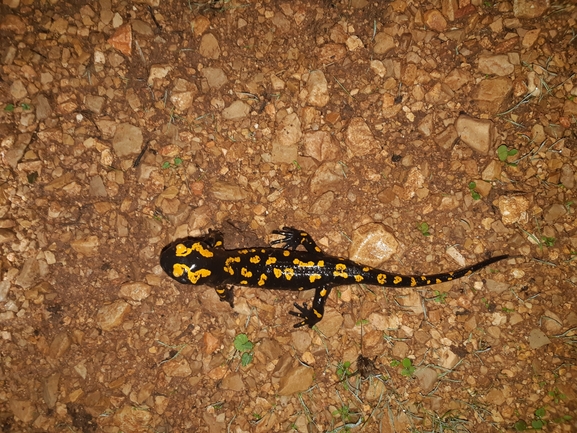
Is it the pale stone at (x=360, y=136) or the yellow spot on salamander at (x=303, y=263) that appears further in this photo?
the pale stone at (x=360, y=136)

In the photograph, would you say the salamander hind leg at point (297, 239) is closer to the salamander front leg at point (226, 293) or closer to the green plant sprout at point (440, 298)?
the salamander front leg at point (226, 293)

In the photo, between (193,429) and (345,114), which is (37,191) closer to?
(193,429)

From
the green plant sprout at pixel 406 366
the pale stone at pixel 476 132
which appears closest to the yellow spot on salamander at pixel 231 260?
the green plant sprout at pixel 406 366

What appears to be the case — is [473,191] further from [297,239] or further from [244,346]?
[244,346]

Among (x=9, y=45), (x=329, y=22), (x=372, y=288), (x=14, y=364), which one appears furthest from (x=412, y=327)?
(x=9, y=45)

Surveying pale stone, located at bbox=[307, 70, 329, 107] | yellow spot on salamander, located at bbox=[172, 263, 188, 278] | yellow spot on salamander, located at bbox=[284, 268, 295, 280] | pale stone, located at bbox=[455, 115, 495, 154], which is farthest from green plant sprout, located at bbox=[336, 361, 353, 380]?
pale stone, located at bbox=[307, 70, 329, 107]

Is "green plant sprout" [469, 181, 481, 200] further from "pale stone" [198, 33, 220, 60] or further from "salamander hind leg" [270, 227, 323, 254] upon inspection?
"pale stone" [198, 33, 220, 60]

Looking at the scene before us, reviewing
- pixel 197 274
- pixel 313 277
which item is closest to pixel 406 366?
pixel 313 277
